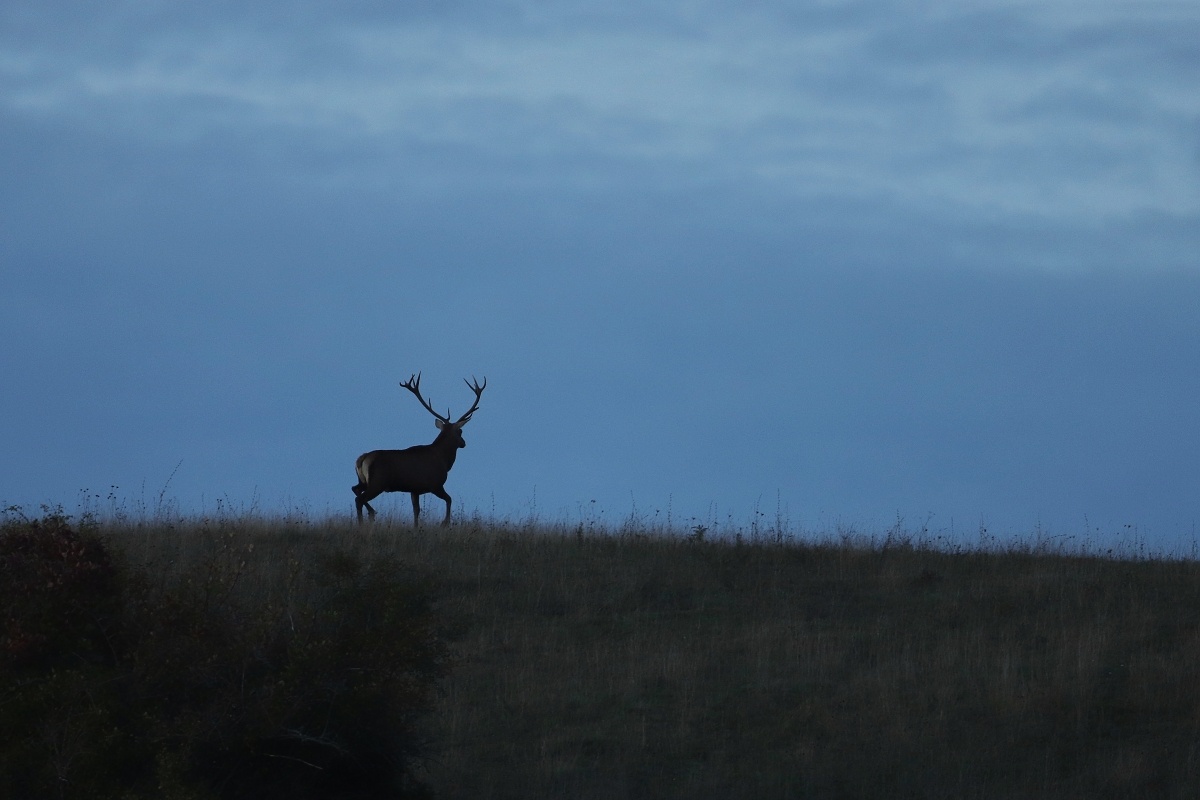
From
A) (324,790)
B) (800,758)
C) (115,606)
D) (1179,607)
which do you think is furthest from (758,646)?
(115,606)

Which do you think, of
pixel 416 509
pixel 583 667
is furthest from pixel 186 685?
pixel 416 509

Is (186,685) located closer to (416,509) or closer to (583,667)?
(583,667)

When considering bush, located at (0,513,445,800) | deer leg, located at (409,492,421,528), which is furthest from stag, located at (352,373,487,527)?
bush, located at (0,513,445,800)

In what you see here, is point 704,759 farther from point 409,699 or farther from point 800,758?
point 409,699

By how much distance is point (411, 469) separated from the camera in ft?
65.9

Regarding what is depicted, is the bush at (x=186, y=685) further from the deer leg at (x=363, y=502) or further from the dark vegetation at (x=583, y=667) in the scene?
the deer leg at (x=363, y=502)

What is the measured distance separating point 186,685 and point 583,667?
216 inches

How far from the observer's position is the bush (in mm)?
7473

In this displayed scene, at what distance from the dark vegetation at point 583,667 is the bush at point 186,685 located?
17mm

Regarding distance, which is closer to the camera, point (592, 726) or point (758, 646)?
point (592, 726)

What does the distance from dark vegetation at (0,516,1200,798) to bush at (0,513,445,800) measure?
Answer: 0.06 feet

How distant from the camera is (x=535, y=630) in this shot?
45.2 ft

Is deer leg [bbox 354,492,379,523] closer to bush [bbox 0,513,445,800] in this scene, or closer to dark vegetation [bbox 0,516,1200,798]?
dark vegetation [bbox 0,516,1200,798]

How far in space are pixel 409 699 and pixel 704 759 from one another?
341 cm
